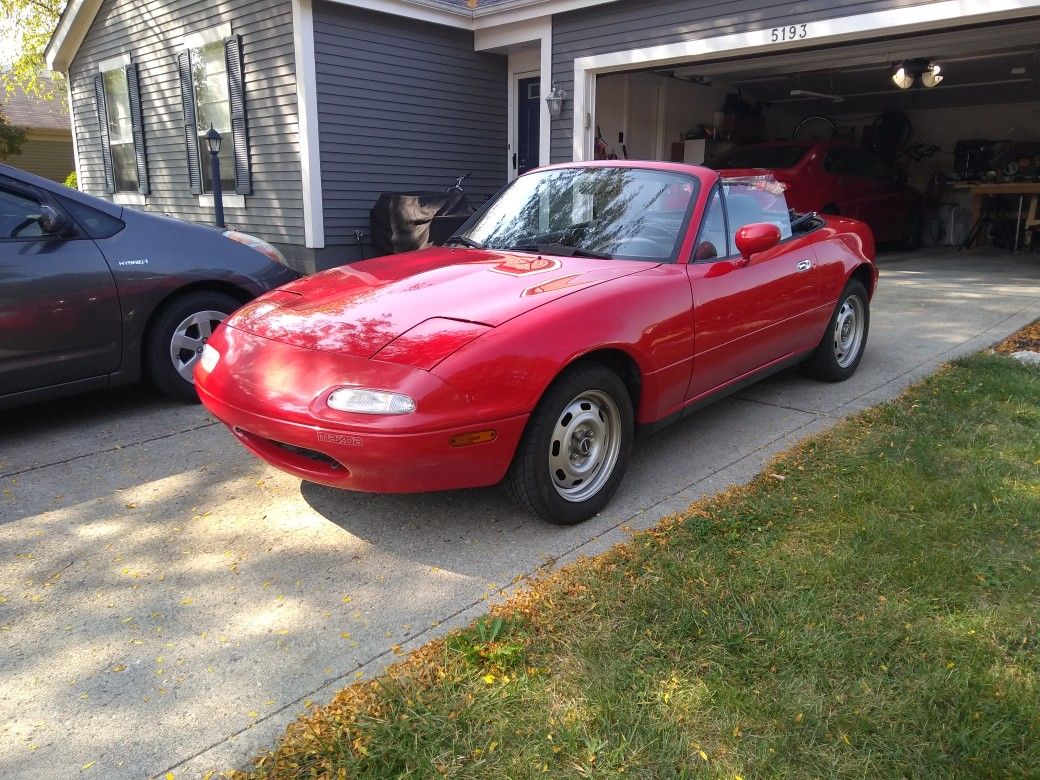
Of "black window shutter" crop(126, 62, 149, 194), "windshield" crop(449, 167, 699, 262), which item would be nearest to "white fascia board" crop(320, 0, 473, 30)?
"black window shutter" crop(126, 62, 149, 194)

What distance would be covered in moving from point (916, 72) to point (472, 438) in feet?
41.6

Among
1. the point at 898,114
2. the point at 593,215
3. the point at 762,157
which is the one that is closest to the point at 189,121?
the point at 762,157

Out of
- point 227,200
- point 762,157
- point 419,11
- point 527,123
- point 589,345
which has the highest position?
point 419,11

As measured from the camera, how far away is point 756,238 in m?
3.76

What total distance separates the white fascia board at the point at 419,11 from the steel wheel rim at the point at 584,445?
8.34 metres

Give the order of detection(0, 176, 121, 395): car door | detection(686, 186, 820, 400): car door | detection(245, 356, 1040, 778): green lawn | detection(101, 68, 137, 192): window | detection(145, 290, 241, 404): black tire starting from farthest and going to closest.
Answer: detection(101, 68, 137, 192): window, detection(145, 290, 241, 404): black tire, detection(0, 176, 121, 395): car door, detection(686, 186, 820, 400): car door, detection(245, 356, 1040, 778): green lawn

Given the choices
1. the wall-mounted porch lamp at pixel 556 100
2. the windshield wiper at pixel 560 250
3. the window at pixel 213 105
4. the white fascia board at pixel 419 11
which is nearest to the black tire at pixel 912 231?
the wall-mounted porch lamp at pixel 556 100

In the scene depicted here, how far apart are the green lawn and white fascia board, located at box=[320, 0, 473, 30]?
8776 mm

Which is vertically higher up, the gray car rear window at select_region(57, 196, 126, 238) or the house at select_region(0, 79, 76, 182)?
the house at select_region(0, 79, 76, 182)

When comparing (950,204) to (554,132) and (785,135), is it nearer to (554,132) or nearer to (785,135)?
(785,135)

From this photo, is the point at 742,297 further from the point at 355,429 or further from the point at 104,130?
the point at 104,130

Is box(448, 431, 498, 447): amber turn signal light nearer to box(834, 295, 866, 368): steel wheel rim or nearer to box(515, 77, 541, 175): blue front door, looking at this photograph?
box(834, 295, 866, 368): steel wheel rim

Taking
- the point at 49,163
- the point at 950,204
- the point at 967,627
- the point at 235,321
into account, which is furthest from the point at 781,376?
the point at 49,163

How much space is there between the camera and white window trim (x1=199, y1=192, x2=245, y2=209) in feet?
37.1
